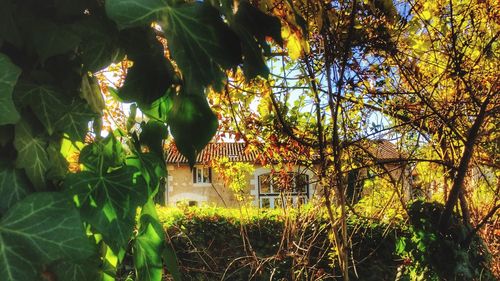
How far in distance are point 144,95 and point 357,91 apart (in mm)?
2474

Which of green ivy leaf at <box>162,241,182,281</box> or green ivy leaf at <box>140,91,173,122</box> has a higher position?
green ivy leaf at <box>140,91,173,122</box>

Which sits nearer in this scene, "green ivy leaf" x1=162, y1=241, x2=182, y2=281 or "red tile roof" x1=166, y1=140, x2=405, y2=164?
"green ivy leaf" x1=162, y1=241, x2=182, y2=281

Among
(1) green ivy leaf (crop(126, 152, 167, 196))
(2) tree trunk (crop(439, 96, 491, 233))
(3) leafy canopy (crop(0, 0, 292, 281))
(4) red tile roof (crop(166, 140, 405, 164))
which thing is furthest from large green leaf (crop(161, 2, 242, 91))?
(2) tree trunk (crop(439, 96, 491, 233))

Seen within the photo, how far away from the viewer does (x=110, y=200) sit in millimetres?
648

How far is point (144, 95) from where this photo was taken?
711 millimetres

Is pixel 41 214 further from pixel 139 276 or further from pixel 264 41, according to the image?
pixel 264 41

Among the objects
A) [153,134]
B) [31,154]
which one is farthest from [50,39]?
[153,134]

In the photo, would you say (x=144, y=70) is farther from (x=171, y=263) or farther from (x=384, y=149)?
(x=384, y=149)

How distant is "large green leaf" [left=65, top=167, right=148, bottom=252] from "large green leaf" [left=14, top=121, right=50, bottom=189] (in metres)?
0.05

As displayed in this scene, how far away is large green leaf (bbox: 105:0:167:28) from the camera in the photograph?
1.70 ft

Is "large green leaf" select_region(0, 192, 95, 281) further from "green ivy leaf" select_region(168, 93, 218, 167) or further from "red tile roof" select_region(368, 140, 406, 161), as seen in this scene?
"red tile roof" select_region(368, 140, 406, 161)

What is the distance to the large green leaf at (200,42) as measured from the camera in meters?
0.57

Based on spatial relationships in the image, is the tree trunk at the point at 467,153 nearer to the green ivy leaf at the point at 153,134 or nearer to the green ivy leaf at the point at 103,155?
the green ivy leaf at the point at 153,134

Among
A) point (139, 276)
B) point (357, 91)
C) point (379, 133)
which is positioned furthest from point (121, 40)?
point (379, 133)
